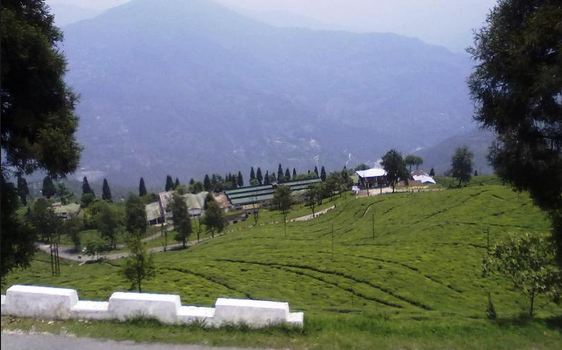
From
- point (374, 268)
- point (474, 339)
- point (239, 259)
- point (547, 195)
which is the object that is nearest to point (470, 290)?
point (374, 268)

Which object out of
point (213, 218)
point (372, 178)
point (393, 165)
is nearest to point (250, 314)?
point (213, 218)

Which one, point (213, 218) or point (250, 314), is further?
point (213, 218)

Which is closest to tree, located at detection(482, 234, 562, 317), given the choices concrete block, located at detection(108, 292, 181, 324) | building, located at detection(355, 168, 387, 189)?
concrete block, located at detection(108, 292, 181, 324)

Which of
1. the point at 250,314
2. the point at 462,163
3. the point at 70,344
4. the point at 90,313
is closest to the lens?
the point at 70,344

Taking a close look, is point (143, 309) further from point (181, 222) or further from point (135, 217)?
point (135, 217)

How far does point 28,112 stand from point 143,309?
19.3 feet

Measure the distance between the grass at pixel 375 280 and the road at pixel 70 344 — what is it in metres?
0.31

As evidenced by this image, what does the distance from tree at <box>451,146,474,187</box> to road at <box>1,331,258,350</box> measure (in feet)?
500

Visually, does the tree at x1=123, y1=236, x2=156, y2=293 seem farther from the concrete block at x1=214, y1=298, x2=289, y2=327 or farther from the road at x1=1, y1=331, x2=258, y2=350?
the concrete block at x1=214, y1=298, x2=289, y2=327

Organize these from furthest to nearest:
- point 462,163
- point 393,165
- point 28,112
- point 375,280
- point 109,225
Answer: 1. point 462,163
2. point 393,165
3. point 109,225
4. point 375,280
5. point 28,112

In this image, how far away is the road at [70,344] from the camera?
1241 cm

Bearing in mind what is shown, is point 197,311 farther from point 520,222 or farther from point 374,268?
point 520,222

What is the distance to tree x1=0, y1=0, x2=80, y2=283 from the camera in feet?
41.1

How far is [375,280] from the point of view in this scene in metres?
51.9
